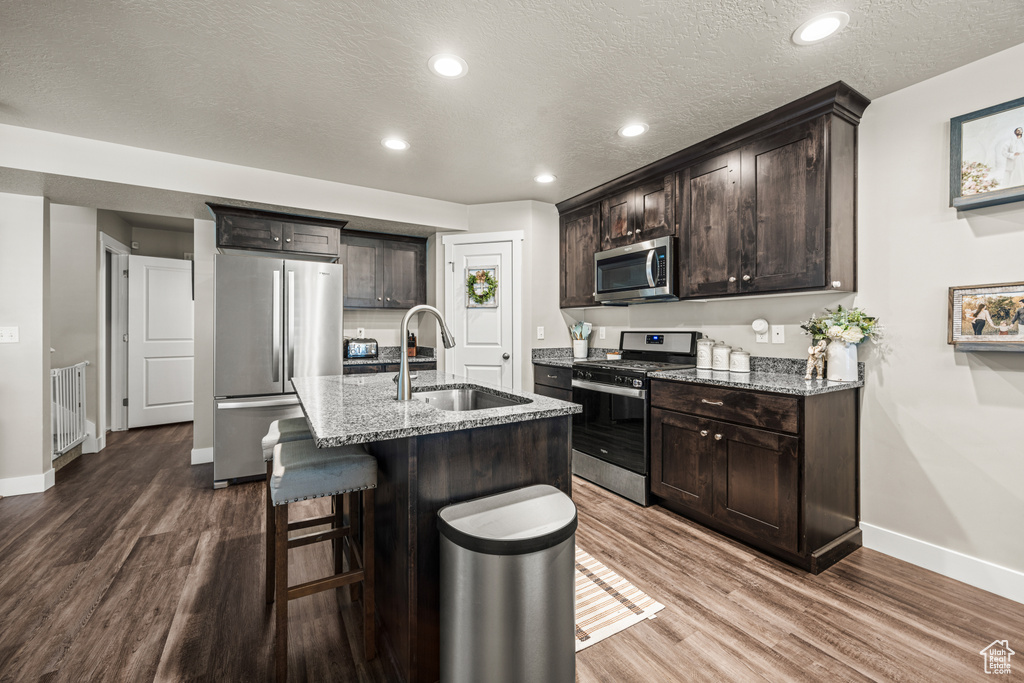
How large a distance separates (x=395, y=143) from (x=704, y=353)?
257 centimetres

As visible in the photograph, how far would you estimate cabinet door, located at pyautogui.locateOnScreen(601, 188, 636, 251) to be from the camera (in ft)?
11.6

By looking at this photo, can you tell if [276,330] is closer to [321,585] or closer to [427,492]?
[321,585]

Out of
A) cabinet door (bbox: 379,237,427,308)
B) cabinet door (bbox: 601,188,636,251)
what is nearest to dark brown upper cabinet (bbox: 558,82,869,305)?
cabinet door (bbox: 601,188,636,251)

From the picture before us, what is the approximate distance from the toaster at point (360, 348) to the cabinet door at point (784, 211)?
11.1 ft

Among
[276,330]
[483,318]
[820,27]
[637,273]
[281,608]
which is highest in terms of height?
[820,27]

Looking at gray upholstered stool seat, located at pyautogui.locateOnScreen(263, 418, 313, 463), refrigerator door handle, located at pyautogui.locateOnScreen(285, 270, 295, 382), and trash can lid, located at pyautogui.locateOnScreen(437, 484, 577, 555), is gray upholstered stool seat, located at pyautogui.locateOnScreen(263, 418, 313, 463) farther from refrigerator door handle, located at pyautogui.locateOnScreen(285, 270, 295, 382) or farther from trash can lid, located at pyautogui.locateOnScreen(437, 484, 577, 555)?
refrigerator door handle, located at pyautogui.locateOnScreen(285, 270, 295, 382)

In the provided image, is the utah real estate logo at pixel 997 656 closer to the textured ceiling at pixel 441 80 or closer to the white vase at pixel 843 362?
the white vase at pixel 843 362

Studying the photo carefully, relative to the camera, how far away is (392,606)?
1.58 meters

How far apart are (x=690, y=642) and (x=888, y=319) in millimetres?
1965

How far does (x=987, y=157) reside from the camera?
1.99 meters

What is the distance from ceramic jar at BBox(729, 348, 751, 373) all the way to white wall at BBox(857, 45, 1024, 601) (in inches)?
24.3

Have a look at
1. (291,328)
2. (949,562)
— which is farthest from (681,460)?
(291,328)

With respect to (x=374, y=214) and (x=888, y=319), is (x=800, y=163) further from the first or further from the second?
(x=374, y=214)

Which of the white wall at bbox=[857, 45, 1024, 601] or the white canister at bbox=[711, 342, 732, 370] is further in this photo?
the white canister at bbox=[711, 342, 732, 370]
